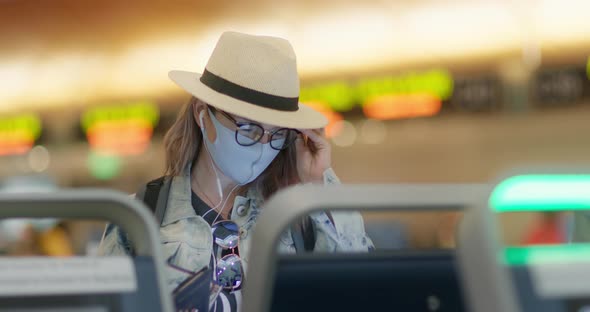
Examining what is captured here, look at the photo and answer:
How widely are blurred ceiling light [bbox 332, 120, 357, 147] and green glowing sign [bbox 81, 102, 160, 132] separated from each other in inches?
77.0

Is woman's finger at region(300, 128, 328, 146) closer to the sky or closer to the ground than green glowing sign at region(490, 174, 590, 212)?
closer to the ground

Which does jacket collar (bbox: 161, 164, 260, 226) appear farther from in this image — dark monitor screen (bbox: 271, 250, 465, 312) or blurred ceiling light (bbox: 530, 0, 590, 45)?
blurred ceiling light (bbox: 530, 0, 590, 45)

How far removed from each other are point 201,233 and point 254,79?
36 centimetres

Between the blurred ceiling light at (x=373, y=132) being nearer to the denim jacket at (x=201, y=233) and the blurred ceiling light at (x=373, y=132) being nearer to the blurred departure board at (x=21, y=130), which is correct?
the blurred departure board at (x=21, y=130)

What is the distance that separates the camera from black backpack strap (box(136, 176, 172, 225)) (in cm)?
187

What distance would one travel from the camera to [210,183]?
1.97 m

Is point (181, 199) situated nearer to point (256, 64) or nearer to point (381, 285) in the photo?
point (256, 64)

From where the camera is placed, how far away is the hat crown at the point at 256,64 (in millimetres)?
1961

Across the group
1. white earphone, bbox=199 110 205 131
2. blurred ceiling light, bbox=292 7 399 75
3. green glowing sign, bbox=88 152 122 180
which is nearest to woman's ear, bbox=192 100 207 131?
white earphone, bbox=199 110 205 131

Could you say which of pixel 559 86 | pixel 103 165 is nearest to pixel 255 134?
pixel 559 86

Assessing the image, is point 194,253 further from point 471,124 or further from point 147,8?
point 147,8

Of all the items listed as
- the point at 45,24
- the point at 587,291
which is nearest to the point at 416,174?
the point at 45,24

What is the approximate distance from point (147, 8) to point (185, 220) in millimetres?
6981

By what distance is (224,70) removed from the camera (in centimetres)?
198
